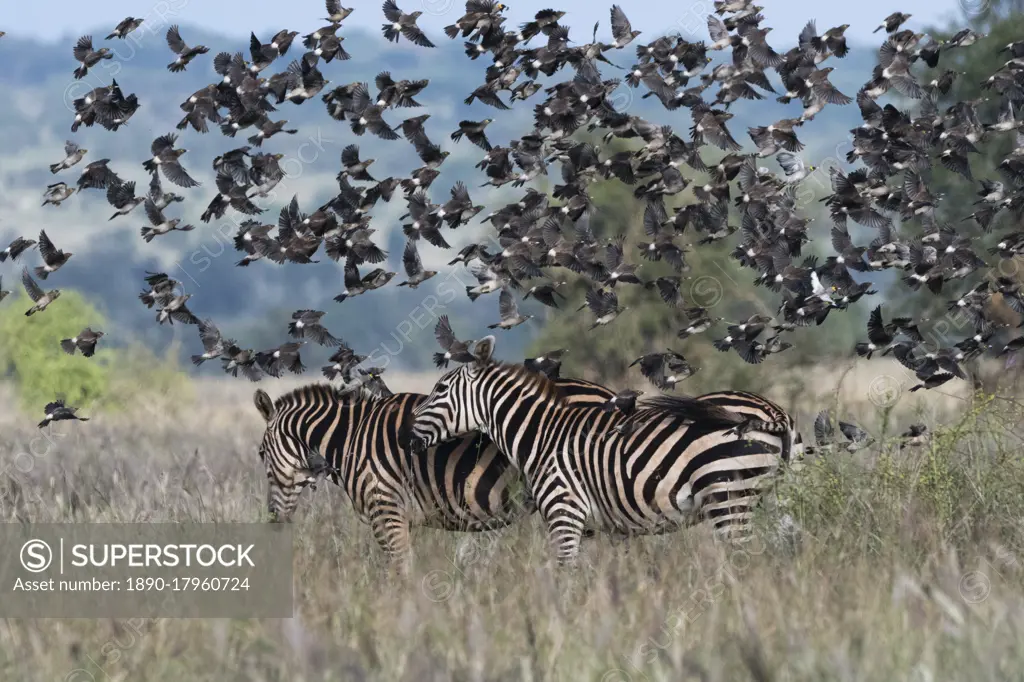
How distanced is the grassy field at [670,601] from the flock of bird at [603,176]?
1097 millimetres

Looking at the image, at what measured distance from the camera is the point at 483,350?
9.05 meters

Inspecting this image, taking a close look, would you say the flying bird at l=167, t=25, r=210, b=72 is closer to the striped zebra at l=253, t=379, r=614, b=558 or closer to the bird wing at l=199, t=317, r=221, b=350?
→ the bird wing at l=199, t=317, r=221, b=350

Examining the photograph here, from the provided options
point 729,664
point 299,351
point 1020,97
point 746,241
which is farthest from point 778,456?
point 1020,97

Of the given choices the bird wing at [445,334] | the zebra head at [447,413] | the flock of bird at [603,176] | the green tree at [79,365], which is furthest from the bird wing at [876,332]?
the green tree at [79,365]

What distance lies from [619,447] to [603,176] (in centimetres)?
247

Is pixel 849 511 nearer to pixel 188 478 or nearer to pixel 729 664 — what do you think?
pixel 729 664

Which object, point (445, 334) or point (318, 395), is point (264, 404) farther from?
point (445, 334)

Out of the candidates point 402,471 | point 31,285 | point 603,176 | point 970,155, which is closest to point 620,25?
point 603,176

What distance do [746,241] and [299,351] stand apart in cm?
346

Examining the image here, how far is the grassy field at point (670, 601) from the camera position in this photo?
206 inches

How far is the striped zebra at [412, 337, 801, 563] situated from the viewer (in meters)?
8.04

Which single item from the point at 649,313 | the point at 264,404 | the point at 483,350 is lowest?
the point at 483,350

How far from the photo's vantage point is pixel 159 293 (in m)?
9.69

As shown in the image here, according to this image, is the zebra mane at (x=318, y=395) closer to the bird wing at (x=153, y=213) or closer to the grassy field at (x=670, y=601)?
the grassy field at (x=670, y=601)
